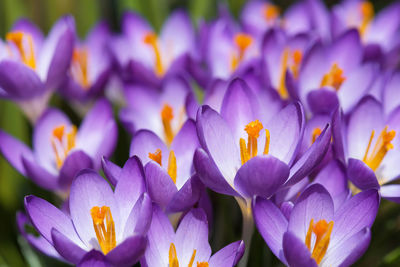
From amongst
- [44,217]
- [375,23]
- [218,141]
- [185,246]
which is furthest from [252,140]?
[375,23]

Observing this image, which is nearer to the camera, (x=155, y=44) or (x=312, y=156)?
(x=312, y=156)

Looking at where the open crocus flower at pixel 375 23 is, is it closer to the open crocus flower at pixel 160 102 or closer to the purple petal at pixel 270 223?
the open crocus flower at pixel 160 102

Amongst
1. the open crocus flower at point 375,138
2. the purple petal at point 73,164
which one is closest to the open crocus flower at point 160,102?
the purple petal at point 73,164

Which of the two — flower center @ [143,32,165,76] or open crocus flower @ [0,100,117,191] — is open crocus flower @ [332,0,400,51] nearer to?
flower center @ [143,32,165,76]

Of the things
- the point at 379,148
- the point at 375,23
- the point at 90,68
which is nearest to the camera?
the point at 379,148

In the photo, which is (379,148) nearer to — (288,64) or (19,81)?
(288,64)

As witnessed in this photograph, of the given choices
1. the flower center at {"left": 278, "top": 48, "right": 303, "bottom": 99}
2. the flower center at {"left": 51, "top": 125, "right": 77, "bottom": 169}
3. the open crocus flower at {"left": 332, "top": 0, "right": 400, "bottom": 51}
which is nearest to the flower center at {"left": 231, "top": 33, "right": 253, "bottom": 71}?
the flower center at {"left": 278, "top": 48, "right": 303, "bottom": 99}
